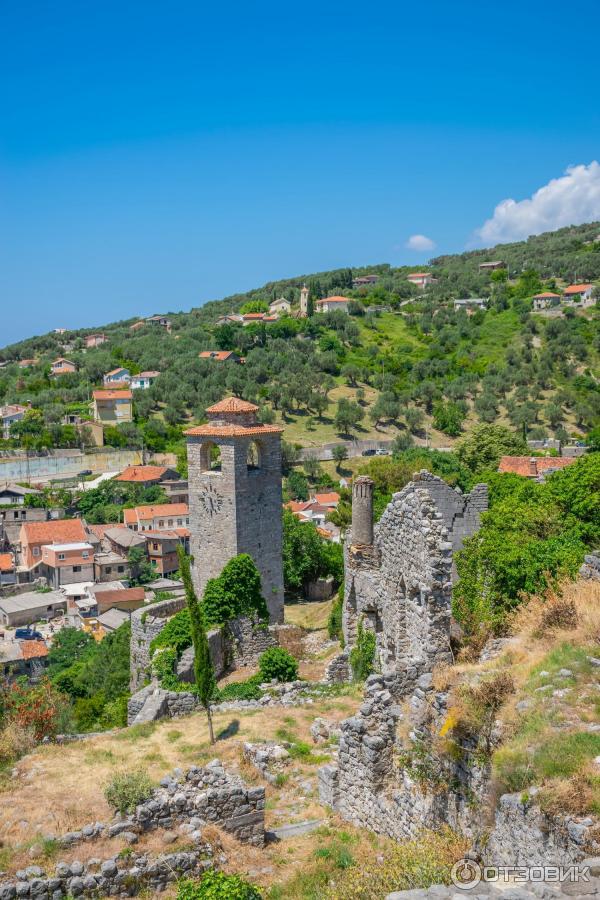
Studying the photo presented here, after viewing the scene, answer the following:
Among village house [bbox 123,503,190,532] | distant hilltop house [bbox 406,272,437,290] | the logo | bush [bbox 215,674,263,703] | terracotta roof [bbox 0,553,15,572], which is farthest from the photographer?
distant hilltop house [bbox 406,272,437,290]

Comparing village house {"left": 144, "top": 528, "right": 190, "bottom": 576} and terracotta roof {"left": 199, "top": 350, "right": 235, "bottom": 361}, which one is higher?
terracotta roof {"left": 199, "top": 350, "right": 235, "bottom": 361}

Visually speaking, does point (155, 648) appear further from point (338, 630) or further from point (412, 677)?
point (412, 677)

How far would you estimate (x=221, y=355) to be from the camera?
9838 centimetres

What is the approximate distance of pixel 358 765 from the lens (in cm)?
769

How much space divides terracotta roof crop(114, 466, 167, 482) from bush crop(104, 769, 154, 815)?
6462 centimetres

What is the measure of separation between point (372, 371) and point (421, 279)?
2411 inches

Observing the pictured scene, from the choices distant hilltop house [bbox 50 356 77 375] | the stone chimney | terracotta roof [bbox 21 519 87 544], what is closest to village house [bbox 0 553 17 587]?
terracotta roof [bbox 21 519 87 544]

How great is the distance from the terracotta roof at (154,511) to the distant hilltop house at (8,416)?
2460cm

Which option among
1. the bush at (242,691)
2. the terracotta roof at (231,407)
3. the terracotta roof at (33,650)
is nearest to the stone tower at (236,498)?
the terracotta roof at (231,407)

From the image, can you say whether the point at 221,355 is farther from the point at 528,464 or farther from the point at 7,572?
the point at 528,464

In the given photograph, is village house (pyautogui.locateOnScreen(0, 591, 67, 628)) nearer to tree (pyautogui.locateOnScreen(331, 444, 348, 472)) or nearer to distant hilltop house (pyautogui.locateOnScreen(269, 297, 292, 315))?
tree (pyautogui.locateOnScreen(331, 444, 348, 472))

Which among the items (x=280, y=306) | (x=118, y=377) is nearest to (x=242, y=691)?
(x=118, y=377)

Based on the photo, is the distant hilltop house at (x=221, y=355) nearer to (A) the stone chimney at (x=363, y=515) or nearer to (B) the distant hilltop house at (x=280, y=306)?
(B) the distant hilltop house at (x=280, y=306)

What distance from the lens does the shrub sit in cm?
1264
